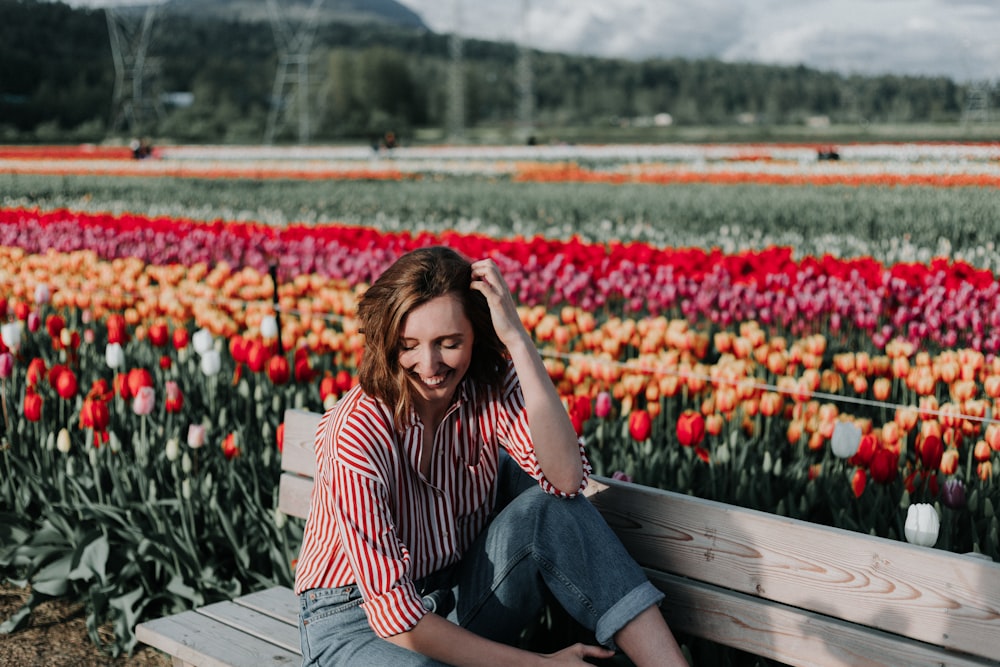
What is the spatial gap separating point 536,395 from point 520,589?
0.36m

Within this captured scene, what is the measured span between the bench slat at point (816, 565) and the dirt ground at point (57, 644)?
1.55 metres

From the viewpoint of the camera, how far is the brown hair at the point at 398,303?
79.4 inches

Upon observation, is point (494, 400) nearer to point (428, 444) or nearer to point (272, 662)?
point (428, 444)

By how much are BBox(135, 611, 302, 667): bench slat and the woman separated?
0.25m

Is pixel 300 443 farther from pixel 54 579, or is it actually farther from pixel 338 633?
pixel 54 579

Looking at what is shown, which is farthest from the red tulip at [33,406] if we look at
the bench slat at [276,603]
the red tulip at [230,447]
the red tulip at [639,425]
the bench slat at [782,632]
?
the bench slat at [782,632]

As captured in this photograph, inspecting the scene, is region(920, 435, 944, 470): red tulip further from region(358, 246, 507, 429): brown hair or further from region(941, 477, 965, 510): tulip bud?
region(358, 246, 507, 429): brown hair

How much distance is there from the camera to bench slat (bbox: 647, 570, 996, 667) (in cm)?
183

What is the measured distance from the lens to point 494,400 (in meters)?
2.25

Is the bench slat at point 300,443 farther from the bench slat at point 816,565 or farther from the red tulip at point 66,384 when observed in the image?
the red tulip at point 66,384

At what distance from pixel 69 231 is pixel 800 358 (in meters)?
6.11

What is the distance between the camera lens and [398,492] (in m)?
2.12

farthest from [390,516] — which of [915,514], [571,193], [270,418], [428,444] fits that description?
[571,193]

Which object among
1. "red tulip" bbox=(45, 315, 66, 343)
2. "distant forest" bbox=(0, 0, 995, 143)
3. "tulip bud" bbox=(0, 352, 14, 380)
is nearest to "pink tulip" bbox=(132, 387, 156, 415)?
"tulip bud" bbox=(0, 352, 14, 380)
